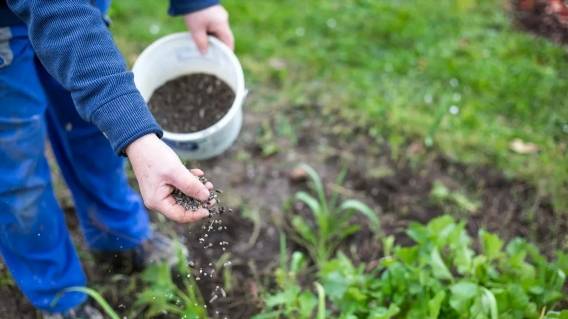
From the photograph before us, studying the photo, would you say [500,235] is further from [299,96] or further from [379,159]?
[299,96]

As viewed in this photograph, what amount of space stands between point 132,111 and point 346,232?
1.23 m

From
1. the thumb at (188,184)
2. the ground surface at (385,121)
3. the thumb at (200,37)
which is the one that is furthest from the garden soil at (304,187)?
the thumb at (188,184)

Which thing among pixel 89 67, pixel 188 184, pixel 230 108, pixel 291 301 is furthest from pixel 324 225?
pixel 89 67

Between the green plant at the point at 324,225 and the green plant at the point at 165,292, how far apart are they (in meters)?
0.49

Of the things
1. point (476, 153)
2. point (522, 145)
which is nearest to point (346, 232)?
point (476, 153)

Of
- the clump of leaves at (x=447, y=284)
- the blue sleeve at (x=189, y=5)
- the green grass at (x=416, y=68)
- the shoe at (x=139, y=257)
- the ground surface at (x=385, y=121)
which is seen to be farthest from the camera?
the green grass at (x=416, y=68)

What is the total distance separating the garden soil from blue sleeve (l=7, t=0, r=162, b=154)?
0.91 metres

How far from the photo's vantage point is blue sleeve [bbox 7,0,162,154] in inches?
48.8

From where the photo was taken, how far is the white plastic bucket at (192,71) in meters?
1.78

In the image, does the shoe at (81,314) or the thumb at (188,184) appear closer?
the thumb at (188,184)

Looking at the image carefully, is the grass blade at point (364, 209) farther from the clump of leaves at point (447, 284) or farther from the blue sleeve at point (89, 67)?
the blue sleeve at point (89, 67)

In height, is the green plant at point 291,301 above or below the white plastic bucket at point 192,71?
below

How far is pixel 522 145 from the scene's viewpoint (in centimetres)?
274

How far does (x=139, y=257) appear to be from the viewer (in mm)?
2152
